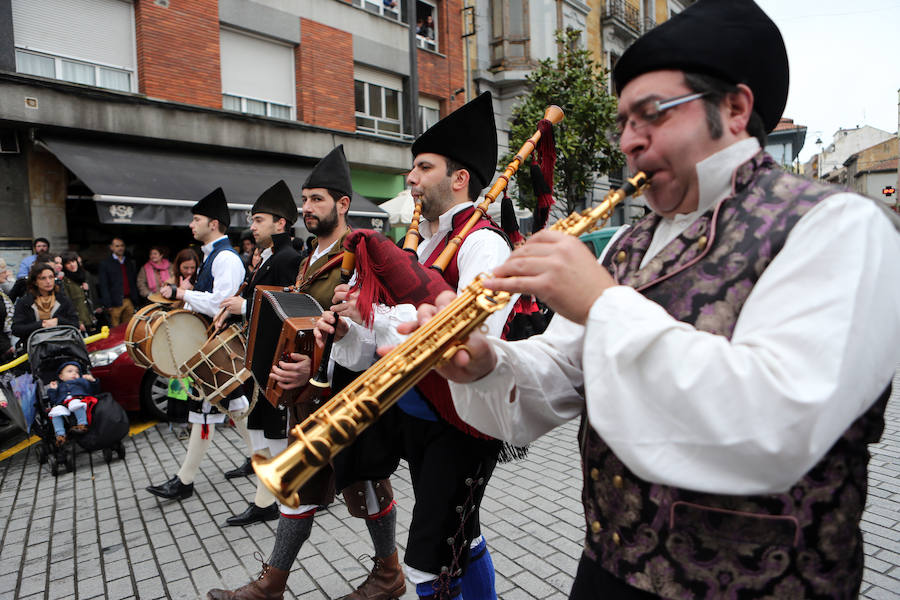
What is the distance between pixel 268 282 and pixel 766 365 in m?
3.57

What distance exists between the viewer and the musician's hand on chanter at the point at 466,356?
1370 mm

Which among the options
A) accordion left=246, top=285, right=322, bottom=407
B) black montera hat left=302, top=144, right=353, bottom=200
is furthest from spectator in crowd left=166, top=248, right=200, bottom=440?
accordion left=246, top=285, right=322, bottom=407

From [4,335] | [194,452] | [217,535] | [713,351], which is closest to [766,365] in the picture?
[713,351]

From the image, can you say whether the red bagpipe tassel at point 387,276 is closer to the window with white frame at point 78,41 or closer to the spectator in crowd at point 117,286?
the spectator in crowd at point 117,286

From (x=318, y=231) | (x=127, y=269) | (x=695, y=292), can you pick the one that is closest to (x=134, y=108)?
(x=127, y=269)

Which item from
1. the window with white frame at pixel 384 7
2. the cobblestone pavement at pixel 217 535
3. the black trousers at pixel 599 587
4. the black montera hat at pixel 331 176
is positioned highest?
the window with white frame at pixel 384 7

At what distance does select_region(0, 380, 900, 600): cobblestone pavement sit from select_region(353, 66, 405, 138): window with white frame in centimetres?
1188

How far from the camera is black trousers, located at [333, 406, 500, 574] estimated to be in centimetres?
222

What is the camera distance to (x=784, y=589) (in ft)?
3.69


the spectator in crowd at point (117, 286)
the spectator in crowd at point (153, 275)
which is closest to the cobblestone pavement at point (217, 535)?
the spectator in crowd at point (117, 286)

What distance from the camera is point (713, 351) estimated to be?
3.12 ft

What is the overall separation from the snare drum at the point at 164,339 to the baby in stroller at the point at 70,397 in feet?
3.50

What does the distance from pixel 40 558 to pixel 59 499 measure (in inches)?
43.2

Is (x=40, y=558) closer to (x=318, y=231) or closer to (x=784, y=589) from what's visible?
(x=318, y=231)
